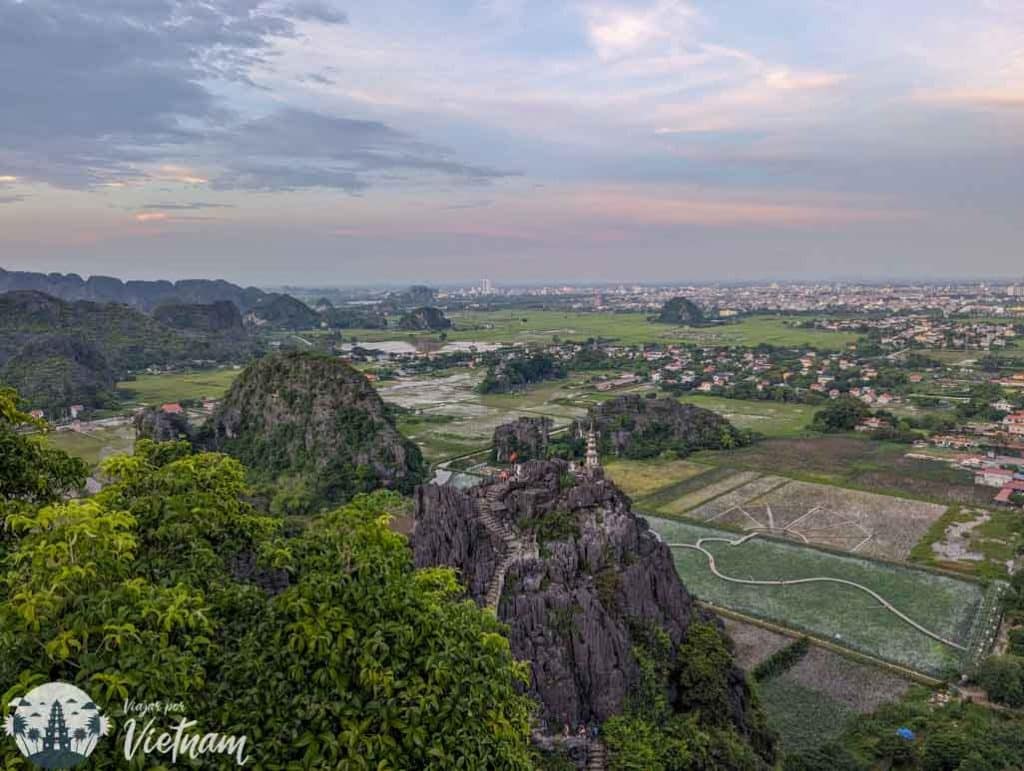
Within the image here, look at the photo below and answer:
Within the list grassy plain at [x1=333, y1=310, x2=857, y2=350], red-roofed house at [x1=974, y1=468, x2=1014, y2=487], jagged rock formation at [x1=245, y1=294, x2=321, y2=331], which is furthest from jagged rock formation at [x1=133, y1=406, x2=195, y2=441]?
jagged rock formation at [x1=245, y1=294, x2=321, y2=331]

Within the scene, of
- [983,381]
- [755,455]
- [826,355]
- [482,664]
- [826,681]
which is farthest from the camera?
[826,355]

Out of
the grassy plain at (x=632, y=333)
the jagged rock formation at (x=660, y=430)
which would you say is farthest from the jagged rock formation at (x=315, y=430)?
the grassy plain at (x=632, y=333)

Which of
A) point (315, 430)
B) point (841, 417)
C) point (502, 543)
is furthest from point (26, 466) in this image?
point (841, 417)

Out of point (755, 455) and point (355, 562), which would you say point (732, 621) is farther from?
point (755, 455)

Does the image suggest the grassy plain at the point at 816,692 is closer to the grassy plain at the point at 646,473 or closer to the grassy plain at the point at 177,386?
the grassy plain at the point at 646,473

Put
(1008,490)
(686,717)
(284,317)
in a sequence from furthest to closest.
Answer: (284,317) < (1008,490) < (686,717)

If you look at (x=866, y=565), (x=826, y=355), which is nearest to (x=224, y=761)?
(x=866, y=565)

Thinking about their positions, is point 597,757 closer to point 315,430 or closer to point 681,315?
point 315,430
